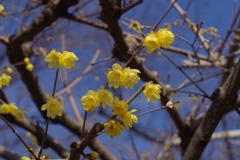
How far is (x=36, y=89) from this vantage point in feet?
8.87

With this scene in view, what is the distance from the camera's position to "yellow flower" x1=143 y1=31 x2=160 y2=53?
3.00 ft

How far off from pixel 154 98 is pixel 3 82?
3.77 ft

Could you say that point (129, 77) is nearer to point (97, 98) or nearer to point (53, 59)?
point (97, 98)

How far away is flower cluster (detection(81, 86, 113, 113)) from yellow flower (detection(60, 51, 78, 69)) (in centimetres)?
16

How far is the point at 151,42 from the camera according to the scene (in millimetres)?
933

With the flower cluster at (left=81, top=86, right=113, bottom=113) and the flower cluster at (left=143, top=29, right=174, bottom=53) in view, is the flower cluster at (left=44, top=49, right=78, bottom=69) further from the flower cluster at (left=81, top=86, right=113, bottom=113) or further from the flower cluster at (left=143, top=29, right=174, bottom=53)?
the flower cluster at (left=143, top=29, right=174, bottom=53)

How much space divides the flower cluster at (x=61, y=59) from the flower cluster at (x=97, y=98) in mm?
161

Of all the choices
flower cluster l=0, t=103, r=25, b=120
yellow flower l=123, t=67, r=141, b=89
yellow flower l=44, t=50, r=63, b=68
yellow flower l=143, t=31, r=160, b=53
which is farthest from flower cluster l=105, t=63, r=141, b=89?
flower cluster l=0, t=103, r=25, b=120

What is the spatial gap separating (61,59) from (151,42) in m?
0.39

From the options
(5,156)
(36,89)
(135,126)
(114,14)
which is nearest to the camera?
(114,14)

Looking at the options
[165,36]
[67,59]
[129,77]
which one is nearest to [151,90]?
[129,77]

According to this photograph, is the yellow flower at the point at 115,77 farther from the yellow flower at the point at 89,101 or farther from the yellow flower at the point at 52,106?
the yellow flower at the point at 52,106

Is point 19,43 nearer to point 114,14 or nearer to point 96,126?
point 114,14

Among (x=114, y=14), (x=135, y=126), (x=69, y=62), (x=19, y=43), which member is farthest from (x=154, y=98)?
(x=135, y=126)
